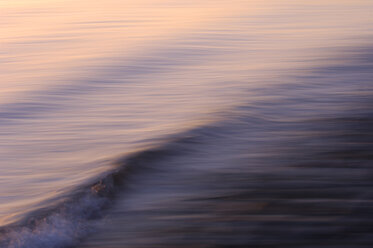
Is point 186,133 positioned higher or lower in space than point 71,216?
higher

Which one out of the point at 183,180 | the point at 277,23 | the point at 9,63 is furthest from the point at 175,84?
the point at 277,23

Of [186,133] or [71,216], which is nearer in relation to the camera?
[71,216]

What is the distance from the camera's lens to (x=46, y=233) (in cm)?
265

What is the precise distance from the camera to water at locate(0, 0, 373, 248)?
8.91ft

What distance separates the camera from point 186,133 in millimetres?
4086

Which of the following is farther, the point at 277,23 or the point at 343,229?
the point at 277,23

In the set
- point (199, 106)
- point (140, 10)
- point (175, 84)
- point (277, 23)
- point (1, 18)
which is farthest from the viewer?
point (140, 10)

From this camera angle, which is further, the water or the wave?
the water

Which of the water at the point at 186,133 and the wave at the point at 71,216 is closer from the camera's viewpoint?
the wave at the point at 71,216

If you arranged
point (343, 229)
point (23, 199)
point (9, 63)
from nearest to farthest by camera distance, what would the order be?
point (343, 229)
point (23, 199)
point (9, 63)

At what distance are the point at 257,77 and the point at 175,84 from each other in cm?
78

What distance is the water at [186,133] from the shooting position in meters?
2.71

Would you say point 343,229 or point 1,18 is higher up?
point 1,18

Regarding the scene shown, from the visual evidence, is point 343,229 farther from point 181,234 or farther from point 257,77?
point 257,77
